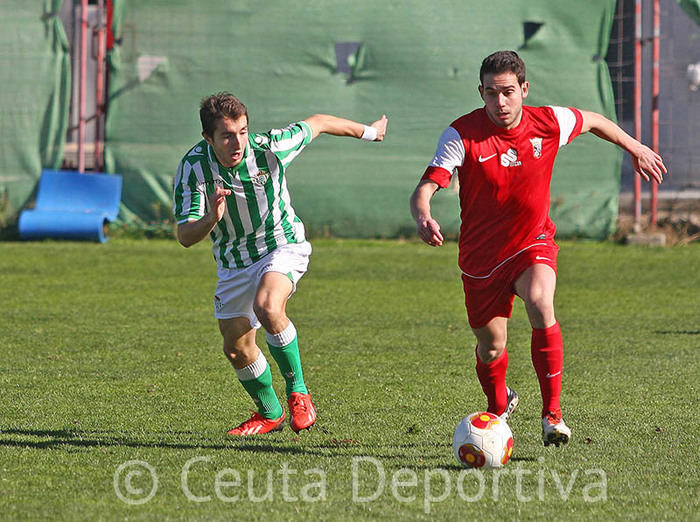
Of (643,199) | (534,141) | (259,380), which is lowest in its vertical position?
(643,199)

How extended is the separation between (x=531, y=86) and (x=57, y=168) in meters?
6.38

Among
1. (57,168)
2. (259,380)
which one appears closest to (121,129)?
(57,168)

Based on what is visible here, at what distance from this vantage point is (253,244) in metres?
5.70

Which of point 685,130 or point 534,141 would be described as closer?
point 534,141

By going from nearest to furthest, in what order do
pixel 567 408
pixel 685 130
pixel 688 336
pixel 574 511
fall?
pixel 574 511, pixel 567 408, pixel 688 336, pixel 685 130

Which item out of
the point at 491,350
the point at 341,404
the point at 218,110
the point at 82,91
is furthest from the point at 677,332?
the point at 82,91

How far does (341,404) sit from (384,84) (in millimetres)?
9205

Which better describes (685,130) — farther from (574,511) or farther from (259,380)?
(574,511)

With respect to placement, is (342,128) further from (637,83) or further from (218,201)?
(637,83)

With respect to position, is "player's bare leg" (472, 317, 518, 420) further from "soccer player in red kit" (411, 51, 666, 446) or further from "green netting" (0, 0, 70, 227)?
"green netting" (0, 0, 70, 227)

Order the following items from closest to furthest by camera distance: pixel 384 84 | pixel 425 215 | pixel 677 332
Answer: pixel 425 215 → pixel 677 332 → pixel 384 84

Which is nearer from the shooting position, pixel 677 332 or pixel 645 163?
pixel 645 163

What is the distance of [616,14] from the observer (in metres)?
15.2
